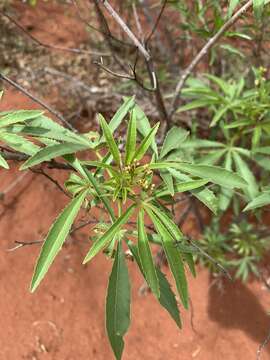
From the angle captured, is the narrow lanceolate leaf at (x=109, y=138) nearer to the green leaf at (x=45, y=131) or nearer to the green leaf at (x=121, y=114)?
the green leaf at (x=45, y=131)

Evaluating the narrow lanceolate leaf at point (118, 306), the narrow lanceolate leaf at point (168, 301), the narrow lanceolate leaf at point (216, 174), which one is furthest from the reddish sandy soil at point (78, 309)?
the narrow lanceolate leaf at point (216, 174)

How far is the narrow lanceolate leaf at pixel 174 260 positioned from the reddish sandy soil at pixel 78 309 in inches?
53.7

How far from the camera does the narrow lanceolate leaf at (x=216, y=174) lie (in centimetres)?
157

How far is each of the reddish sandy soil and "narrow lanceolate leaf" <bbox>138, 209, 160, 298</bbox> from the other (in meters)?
1.39

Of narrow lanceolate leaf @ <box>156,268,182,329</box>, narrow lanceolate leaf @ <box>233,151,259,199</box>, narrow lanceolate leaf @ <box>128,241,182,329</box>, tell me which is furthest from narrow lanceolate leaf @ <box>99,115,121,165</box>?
narrow lanceolate leaf @ <box>233,151,259,199</box>

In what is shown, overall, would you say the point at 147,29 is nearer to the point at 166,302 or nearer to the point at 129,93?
the point at 129,93

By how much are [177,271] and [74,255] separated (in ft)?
5.14

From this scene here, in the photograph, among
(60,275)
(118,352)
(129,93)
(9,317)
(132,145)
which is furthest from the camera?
(129,93)

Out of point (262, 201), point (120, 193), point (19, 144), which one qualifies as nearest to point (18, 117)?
point (19, 144)

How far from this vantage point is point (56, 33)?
4.23 metres

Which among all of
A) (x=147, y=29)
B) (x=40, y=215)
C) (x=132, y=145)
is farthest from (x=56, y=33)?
(x=132, y=145)

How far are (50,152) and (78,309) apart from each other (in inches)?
61.3

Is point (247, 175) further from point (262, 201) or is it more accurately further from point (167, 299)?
point (167, 299)

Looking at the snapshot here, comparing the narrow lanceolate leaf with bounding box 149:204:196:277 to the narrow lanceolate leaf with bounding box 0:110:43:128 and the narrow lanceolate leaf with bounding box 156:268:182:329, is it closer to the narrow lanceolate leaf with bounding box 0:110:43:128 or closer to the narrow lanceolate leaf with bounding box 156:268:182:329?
the narrow lanceolate leaf with bounding box 156:268:182:329
